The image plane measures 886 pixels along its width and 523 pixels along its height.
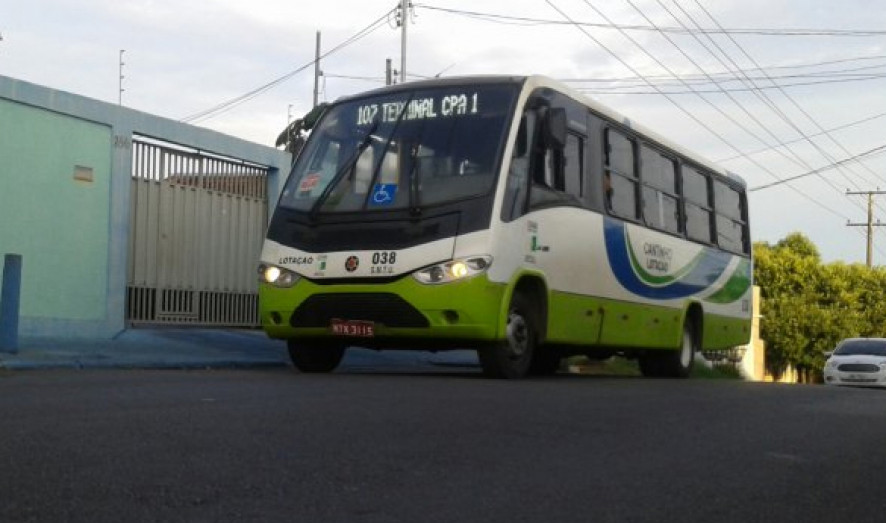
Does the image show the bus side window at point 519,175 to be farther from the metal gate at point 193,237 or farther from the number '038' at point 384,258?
the metal gate at point 193,237

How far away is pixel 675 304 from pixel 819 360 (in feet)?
129

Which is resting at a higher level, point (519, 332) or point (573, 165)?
point (573, 165)

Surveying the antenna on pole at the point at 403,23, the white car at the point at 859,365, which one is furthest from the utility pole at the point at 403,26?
the white car at the point at 859,365

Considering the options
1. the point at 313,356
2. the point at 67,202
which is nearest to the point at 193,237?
the point at 67,202

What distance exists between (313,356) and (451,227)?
2661 mm

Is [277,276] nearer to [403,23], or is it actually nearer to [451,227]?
[451,227]

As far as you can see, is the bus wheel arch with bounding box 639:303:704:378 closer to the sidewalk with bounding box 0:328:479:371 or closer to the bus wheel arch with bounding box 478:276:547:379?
the sidewalk with bounding box 0:328:479:371

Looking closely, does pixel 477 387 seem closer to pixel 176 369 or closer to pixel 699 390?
pixel 699 390

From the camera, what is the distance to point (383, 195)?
11648 mm

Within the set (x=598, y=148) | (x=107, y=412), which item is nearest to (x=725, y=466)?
(x=107, y=412)

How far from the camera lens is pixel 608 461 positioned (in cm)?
629

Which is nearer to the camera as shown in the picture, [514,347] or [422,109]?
[514,347]

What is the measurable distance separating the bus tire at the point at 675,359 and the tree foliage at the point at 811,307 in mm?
36554

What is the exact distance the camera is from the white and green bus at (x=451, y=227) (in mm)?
11180
